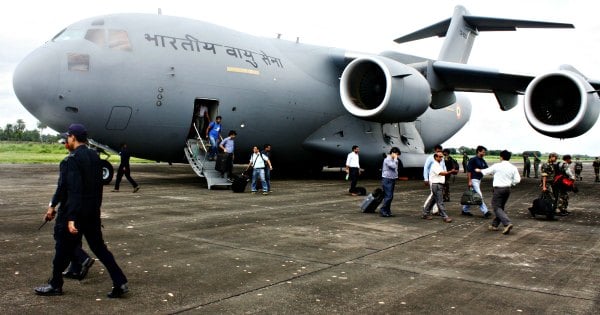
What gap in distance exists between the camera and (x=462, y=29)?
2144 centimetres

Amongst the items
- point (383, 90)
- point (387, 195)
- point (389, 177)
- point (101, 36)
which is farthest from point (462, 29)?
point (101, 36)

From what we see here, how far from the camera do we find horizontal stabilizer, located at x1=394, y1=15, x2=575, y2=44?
62.1 ft

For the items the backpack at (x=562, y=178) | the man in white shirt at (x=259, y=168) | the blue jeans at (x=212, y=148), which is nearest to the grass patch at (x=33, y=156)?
the blue jeans at (x=212, y=148)

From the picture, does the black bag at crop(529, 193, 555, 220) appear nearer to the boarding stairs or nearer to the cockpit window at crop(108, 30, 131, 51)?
the boarding stairs

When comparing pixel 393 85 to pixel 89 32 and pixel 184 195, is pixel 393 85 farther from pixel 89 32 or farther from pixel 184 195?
pixel 89 32

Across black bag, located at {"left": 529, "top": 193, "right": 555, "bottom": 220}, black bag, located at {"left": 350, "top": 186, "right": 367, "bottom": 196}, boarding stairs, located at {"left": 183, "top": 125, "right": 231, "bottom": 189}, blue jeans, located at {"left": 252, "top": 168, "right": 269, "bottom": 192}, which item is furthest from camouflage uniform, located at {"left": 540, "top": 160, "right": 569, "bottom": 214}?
boarding stairs, located at {"left": 183, "top": 125, "right": 231, "bottom": 189}

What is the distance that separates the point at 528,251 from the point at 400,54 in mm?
12456

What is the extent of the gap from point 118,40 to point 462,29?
14424 millimetres

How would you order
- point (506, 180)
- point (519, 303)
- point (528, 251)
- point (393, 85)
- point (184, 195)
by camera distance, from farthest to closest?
point (393, 85)
point (184, 195)
point (506, 180)
point (528, 251)
point (519, 303)

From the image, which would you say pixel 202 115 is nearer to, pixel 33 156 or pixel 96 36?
pixel 96 36

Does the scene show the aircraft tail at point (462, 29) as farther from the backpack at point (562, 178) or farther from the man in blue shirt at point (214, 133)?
the man in blue shirt at point (214, 133)

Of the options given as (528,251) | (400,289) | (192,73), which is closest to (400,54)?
(192,73)

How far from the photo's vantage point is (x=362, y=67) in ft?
51.9

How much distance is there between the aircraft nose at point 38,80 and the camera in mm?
11711
